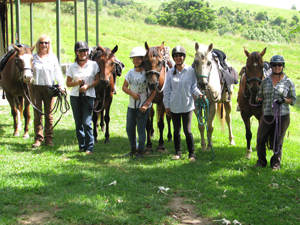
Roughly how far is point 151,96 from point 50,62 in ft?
7.41

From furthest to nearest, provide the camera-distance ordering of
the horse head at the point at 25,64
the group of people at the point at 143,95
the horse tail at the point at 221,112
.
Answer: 1. the horse tail at the point at 221,112
2. the horse head at the point at 25,64
3. the group of people at the point at 143,95

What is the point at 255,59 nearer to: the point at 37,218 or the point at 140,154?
the point at 140,154

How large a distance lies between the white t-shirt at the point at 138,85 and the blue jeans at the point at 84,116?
93 cm

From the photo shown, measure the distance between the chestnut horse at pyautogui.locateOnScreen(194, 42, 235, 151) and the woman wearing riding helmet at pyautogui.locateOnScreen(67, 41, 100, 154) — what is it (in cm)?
204

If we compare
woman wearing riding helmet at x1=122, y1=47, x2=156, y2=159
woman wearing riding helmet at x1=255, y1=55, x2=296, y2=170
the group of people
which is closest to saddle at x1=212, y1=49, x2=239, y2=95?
the group of people

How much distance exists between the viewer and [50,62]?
6.33m

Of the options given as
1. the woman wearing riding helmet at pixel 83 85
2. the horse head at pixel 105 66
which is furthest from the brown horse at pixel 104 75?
the woman wearing riding helmet at pixel 83 85

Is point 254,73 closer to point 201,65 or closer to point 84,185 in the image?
point 201,65

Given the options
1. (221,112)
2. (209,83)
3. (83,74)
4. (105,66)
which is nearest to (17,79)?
(83,74)

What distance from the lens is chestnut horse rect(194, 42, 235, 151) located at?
5.79 meters

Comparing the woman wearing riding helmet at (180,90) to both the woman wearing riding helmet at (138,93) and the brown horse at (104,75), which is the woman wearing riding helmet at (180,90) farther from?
the brown horse at (104,75)

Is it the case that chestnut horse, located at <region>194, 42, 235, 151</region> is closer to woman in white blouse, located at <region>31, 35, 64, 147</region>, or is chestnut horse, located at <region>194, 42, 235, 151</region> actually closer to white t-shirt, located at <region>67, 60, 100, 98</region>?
white t-shirt, located at <region>67, 60, 100, 98</region>

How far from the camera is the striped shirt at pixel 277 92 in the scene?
520 cm

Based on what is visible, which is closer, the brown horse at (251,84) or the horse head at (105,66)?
the brown horse at (251,84)
